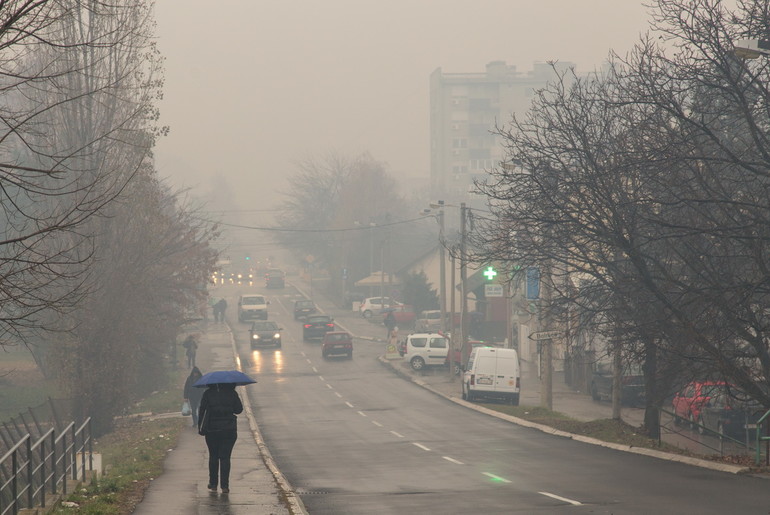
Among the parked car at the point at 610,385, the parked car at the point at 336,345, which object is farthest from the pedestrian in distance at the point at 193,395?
the parked car at the point at 336,345

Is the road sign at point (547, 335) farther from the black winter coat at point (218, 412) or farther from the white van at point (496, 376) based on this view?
the black winter coat at point (218, 412)

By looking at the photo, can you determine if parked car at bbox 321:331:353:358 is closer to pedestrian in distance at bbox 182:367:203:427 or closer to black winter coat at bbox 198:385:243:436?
pedestrian in distance at bbox 182:367:203:427

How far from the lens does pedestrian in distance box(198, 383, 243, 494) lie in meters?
13.6

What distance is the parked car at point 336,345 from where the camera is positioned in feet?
184

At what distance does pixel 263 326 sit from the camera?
6125 cm

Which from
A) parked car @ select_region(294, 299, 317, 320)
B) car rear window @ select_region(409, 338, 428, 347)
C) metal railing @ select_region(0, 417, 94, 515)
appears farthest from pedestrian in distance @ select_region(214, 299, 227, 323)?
metal railing @ select_region(0, 417, 94, 515)

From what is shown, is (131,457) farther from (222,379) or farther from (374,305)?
(374,305)

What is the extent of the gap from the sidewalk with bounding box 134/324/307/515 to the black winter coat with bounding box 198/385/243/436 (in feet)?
2.98

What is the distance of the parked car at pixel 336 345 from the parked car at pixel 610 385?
1986 centimetres

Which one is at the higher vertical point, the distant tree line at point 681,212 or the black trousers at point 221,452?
the distant tree line at point 681,212

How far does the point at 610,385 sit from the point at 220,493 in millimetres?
26009

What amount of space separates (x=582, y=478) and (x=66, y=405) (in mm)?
16614

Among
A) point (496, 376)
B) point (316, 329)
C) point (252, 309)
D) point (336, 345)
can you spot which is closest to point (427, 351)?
point (336, 345)

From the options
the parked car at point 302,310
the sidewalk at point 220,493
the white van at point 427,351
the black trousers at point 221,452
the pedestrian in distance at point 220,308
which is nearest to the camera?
the sidewalk at point 220,493
